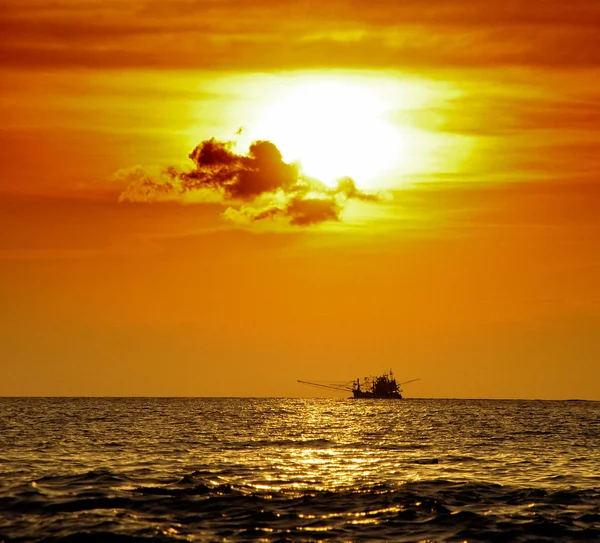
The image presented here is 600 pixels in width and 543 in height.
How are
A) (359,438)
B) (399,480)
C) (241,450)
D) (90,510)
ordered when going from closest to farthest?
(90,510)
(399,480)
(241,450)
(359,438)

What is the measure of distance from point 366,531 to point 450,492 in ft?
37.5

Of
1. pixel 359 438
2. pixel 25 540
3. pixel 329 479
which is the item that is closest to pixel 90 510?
pixel 25 540

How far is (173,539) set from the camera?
3294 cm

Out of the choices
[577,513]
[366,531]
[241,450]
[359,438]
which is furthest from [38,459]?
[359,438]

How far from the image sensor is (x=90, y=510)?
3756 cm

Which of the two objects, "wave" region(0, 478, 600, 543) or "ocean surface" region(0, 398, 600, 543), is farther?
"ocean surface" region(0, 398, 600, 543)

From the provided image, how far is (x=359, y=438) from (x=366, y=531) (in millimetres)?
62845

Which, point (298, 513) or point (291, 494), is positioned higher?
point (291, 494)

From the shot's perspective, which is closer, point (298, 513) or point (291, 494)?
point (298, 513)

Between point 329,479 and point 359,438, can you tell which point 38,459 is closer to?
point 329,479

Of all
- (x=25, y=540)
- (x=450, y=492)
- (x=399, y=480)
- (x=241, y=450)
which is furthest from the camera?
(x=241, y=450)

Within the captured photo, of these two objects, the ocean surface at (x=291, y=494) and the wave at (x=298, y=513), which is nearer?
the wave at (x=298, y=513)

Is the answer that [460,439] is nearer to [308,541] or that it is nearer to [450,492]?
[450,492]

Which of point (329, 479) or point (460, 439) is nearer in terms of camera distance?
point (329, 479)
